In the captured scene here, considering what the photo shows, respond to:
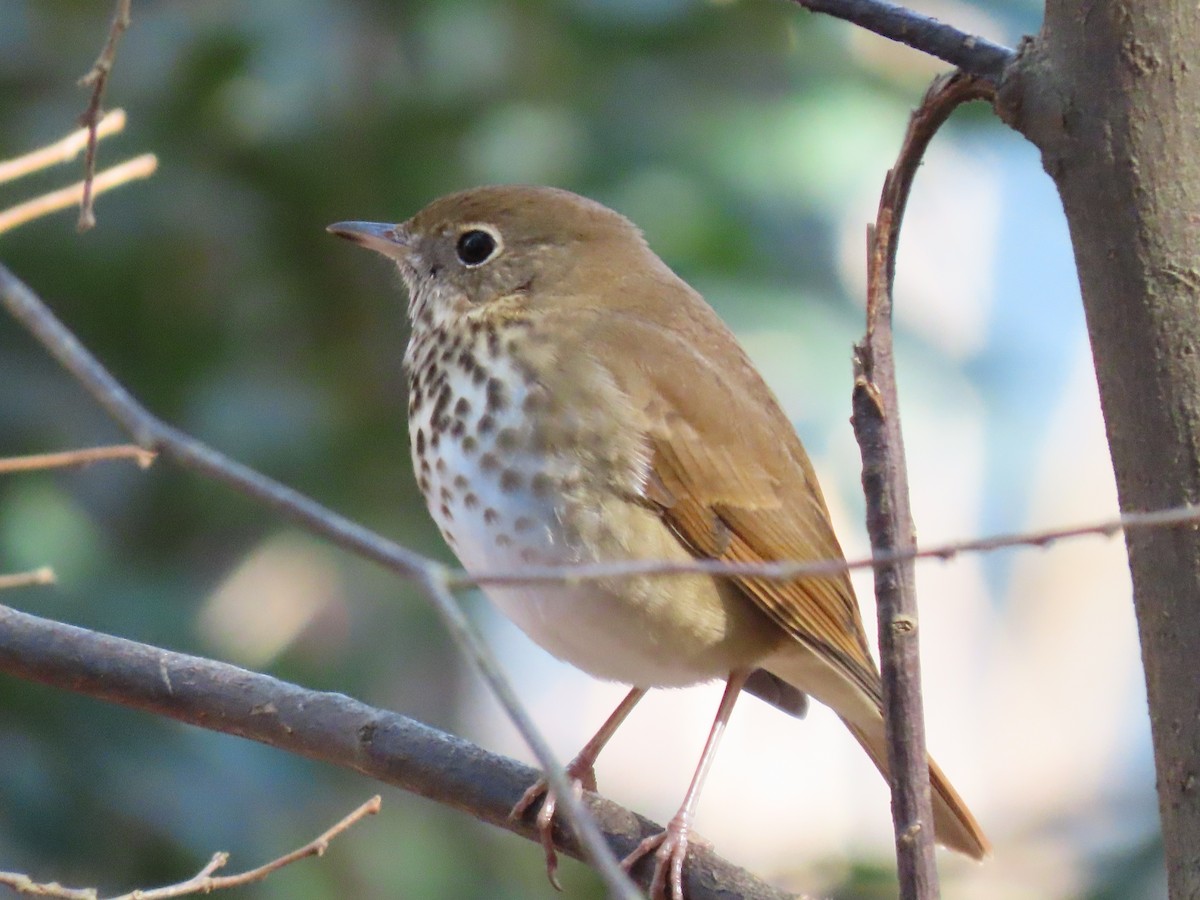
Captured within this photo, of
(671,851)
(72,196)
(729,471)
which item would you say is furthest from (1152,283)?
(72,196)

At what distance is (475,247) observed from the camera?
110 inches

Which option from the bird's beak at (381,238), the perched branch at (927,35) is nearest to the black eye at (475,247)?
the bird's beak at (381,238)

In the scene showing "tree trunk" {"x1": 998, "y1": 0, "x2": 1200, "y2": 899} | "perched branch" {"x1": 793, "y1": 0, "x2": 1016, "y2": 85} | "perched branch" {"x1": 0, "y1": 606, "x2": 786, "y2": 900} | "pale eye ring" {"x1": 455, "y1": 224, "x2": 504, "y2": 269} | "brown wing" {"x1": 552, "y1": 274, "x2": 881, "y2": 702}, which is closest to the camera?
"tree trunk" {"x1": 998, "y1": 0, "x2": 1200, "y2": 899}

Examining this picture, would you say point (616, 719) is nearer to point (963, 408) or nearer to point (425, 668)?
point (963, 408)

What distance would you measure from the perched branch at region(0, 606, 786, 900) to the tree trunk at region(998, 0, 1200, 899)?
0.64 meters

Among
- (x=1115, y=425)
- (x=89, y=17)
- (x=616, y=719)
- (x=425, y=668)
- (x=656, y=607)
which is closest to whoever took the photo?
(x=1115, y=425)

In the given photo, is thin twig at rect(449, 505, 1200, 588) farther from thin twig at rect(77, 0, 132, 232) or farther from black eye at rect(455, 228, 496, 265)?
black eye at rect(455, 228, 496, 265)

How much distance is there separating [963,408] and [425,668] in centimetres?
159

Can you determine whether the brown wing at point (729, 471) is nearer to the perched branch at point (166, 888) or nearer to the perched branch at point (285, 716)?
the perched branch at point (285, 716)

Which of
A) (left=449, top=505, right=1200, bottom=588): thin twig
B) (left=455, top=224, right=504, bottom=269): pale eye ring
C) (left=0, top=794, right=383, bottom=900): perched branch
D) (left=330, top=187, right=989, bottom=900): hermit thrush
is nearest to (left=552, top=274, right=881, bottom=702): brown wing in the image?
(left=330, top=187, right=989, bottom=900): hermit thrush

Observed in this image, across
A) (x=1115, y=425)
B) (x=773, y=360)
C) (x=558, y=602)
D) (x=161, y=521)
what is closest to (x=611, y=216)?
(x=773, y=360)

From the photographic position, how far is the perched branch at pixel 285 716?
193 cm

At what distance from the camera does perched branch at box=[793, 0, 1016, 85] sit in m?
1.50

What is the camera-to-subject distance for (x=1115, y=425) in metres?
1.43
